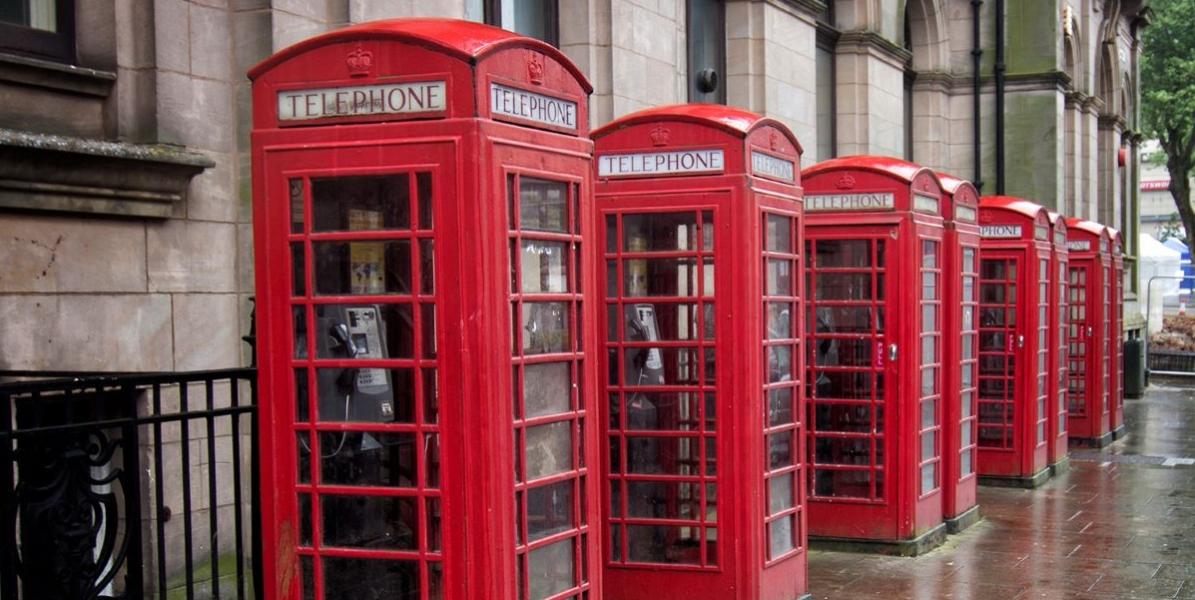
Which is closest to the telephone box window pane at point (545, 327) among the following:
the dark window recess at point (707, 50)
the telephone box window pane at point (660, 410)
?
the telephone box window pane at point (660, 410)

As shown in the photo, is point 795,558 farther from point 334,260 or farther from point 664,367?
point 334,260

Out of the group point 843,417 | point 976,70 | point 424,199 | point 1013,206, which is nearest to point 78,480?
point 424,199

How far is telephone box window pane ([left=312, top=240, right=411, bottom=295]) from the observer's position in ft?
16.6

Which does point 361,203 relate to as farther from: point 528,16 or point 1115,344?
point 1115,344

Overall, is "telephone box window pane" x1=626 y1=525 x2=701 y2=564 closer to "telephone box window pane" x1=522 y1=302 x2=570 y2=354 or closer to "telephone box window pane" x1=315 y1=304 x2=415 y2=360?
"telephone box window pane" x1=522 y1=302 x2=570 y2=354

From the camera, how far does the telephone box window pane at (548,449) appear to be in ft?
17.6

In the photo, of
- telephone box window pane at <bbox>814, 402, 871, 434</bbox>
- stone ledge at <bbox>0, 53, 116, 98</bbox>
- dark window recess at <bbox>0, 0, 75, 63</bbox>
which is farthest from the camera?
telephone box window pane at <bbox>814, 402, 871, 434</bbox>

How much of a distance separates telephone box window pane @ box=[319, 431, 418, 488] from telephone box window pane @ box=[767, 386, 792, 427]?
117 inches

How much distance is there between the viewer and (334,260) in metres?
5.13

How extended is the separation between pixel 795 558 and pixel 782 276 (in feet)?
5.41

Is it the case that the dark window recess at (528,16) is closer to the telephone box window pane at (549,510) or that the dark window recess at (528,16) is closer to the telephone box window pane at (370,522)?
the telephone box window pane at (549,510)

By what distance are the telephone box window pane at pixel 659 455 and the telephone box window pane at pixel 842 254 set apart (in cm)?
272

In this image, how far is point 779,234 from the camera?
25.4 ft

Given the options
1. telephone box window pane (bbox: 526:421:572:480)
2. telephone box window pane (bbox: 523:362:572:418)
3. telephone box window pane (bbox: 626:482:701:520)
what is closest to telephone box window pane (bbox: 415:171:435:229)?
telephone box window pane (bbox: 523:362:572:418)
